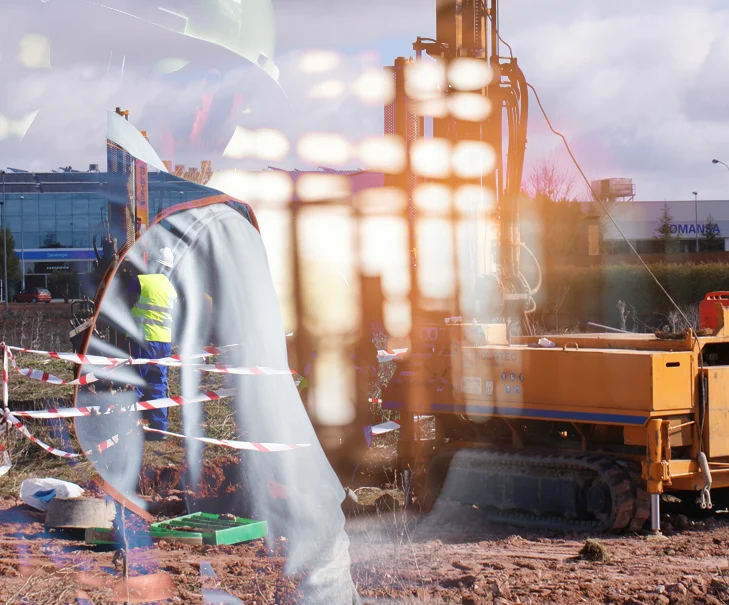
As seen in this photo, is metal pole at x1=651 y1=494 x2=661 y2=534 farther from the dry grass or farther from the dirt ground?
the dry grass

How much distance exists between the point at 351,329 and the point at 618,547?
325 centimetres

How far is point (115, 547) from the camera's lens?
618 cm

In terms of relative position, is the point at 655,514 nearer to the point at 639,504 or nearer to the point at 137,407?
the point at 639,504

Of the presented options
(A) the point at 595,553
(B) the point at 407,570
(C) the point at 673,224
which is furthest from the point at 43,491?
(C) the point at 673,224

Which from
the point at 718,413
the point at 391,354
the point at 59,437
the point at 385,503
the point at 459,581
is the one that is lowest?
the point at 385,503

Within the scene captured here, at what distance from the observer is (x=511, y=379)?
800cm

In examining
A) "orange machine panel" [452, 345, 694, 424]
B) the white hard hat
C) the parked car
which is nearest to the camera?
the white hard hat

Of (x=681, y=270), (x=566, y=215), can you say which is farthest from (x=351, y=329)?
(x=566, y=215)

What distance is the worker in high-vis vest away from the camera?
5.00m

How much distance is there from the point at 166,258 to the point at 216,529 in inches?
94.4

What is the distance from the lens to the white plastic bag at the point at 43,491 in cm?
746

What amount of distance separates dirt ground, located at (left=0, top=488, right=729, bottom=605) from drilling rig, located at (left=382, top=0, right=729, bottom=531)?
55cm

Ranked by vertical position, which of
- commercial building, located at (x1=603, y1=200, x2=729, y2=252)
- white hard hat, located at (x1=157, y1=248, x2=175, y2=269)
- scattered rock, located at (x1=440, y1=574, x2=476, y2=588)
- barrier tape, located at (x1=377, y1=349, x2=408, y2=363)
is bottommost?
scattered rock, located at (x1=440, y1=574, x2=476, y2=588)

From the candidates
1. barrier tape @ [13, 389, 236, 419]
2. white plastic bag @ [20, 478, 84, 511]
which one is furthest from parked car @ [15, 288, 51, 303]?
white plastic bag @ [20, 478, 84, 511]
